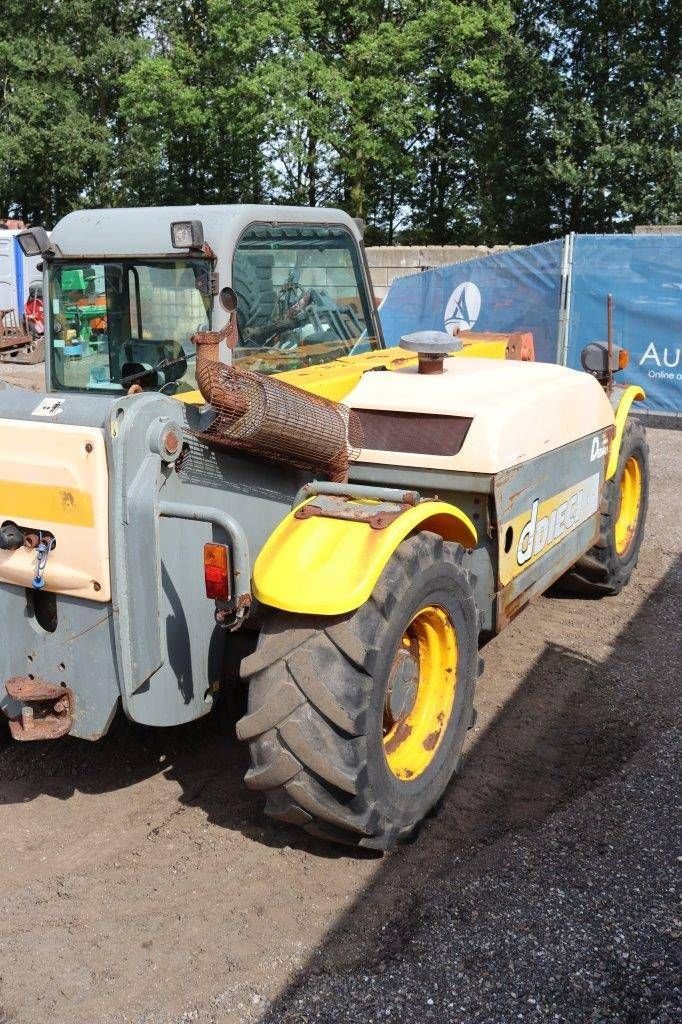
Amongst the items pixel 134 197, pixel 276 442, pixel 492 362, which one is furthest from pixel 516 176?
pixel 276 442

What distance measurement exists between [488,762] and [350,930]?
3.91 ft

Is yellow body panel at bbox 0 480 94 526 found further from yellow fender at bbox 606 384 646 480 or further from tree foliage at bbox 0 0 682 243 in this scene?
tree foliage at bbox 0 0 682 243

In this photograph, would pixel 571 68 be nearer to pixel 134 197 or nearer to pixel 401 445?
pixel 134 197

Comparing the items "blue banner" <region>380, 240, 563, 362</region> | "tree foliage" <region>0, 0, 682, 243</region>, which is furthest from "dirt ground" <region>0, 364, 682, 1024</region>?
"tree foliage" <region>0, 0, 682, 243</region>

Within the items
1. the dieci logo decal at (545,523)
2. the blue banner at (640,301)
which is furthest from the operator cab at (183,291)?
the blue banner at (640,301)

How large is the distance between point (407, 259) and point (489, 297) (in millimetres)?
3045

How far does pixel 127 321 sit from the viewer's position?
168 inches

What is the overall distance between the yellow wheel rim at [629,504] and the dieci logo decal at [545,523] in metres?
1.00

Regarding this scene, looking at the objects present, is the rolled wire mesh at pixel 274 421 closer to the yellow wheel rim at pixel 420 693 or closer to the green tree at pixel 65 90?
the yellow wheel rim at pixel 420 693

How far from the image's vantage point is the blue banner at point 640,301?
1036cm

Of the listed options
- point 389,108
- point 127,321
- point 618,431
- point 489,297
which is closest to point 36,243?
point 127,321

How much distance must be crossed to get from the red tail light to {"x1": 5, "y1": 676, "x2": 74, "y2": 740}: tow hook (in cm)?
62

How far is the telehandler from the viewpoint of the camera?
3.06m

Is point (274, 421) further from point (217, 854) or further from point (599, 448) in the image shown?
point (599, 448)
